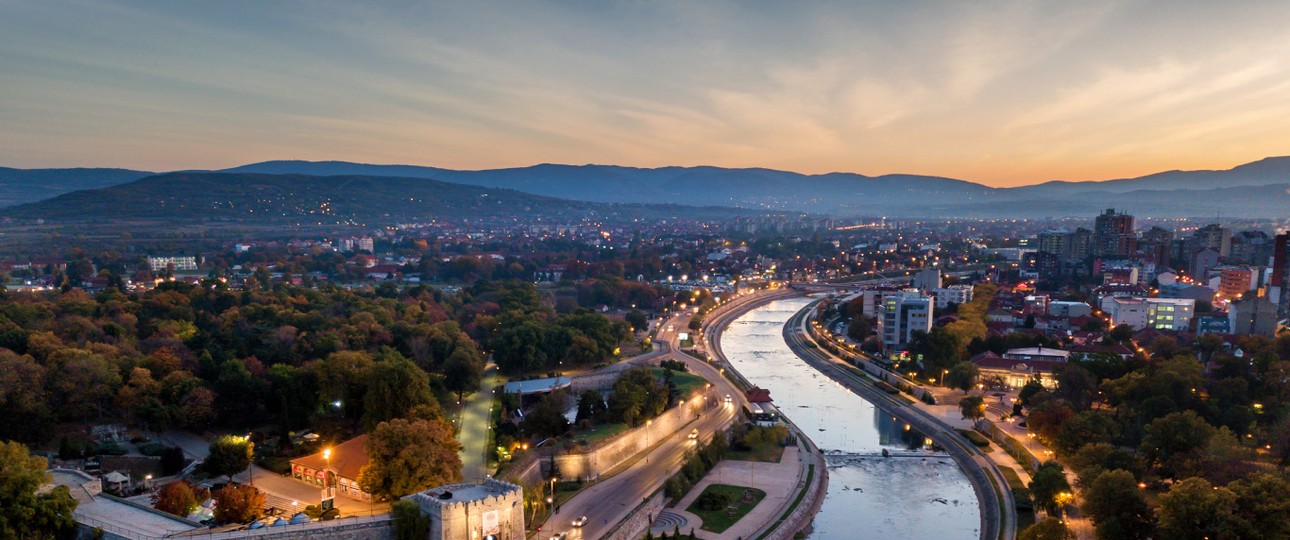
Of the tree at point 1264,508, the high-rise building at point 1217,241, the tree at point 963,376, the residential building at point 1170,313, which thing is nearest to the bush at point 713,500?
the tree at point 1264,508

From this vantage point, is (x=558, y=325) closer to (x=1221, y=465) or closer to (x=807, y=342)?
(x=807, y=342)

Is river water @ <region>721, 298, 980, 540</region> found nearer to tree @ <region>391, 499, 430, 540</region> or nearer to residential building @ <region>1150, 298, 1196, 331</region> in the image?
tree @ <region>391, 499, 430, 540</region>

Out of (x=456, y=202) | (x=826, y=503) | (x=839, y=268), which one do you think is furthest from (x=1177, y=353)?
(x=456, y=202)

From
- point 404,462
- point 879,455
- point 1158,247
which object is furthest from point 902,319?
point 1158,247

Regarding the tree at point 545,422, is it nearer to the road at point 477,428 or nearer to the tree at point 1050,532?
the road at point 477,428

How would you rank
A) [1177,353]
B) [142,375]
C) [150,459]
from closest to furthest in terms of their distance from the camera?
[150,459]
[142,375]
[1177,353]

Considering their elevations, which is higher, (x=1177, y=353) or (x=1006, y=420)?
(x=1177, y=353)

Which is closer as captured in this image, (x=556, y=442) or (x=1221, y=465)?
(x=1221, y=465)
